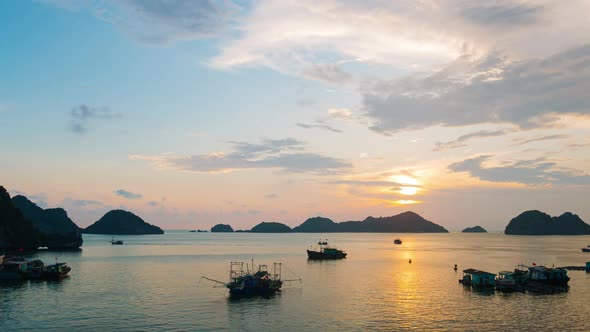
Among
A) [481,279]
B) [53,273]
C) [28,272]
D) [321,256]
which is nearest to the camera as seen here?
[481,279]

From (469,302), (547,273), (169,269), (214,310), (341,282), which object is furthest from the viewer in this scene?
(169,269)

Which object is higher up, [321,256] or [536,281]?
[536,281]

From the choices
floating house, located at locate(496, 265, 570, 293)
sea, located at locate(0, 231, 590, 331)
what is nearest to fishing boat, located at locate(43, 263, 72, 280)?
sea, located at locate(0, 231, 590, 331)

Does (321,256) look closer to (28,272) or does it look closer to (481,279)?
(481,279)

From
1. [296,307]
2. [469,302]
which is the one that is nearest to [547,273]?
[469,302]

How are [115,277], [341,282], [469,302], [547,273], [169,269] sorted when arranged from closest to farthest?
[469,302] → [547,273] → [341,282] → [115,277] → [169,269]

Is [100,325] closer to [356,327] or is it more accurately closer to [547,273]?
[356,327]

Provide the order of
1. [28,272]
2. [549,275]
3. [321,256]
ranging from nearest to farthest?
[549,275] < [28,272] < [321,256]

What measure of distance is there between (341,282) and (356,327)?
155ft

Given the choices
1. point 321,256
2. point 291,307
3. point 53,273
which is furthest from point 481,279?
point 53,273

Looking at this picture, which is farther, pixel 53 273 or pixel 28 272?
pixel 28 272

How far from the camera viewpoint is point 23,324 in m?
63.7

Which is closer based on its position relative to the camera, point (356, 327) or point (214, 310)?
point (356, 327)

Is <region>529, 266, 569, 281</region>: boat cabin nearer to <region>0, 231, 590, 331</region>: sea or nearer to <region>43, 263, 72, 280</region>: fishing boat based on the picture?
<region>0, 231, 590, 331</region>: sea
